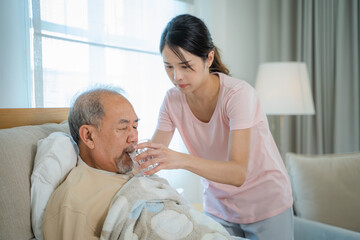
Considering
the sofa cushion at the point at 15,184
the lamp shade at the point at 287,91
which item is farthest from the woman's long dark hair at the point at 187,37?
the lamp shade at the point at 287,91

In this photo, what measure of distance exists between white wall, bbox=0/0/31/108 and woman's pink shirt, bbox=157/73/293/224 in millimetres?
856

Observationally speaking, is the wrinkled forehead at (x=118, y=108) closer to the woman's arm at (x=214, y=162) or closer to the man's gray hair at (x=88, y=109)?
the man's gray hair at (x=88, y=109)

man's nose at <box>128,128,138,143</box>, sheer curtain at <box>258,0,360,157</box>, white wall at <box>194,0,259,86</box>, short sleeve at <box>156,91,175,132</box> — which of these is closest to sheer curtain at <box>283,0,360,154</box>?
sheer curtain at <box>258,0,360,157</box>

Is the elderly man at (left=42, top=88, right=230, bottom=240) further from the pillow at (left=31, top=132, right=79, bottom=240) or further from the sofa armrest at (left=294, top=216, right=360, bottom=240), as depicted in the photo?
the sofa armrest at (left=294, top=216, right=360, bottom=240)

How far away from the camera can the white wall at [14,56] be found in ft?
5.50

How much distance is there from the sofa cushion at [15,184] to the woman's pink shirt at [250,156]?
2.19ft

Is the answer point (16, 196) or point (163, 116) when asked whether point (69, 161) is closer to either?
point (16, 196)

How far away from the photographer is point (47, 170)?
45.6 inches

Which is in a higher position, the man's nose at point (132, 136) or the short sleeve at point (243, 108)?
the short sleeve at point (243, 108)

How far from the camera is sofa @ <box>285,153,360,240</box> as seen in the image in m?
2.06

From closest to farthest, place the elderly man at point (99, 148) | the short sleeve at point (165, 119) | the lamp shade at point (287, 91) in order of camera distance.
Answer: the elderly man at point (99, 148)
the short sleeve at point (165, 119)
the lamp shade at point (287, 91)

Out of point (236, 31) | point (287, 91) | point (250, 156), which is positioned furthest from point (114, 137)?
point (236, 31)

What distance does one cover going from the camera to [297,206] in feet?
7.34

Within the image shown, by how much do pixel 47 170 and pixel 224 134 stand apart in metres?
0.74
